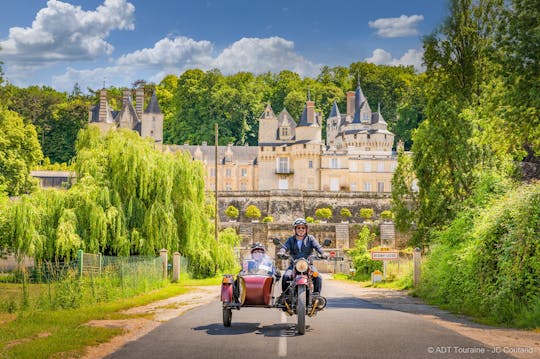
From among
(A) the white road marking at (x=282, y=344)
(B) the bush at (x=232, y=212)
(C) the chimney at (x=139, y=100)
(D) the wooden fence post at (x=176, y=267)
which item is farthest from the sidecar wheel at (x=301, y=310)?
(C) the chimney at (x=139, y=100)

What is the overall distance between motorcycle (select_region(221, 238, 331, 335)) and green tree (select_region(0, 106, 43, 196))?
141ft

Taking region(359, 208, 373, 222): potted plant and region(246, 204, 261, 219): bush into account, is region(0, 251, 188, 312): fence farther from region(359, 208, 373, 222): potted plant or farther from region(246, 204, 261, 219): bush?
region(359, 208, 373, 222): potted plant

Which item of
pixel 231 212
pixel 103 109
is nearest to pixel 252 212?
pixel 231 212

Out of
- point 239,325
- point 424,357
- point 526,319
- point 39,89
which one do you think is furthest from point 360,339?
point 39,89

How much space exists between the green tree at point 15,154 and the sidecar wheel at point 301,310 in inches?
1740

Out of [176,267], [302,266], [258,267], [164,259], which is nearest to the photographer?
[302,266]

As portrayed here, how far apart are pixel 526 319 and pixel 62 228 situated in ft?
54.2

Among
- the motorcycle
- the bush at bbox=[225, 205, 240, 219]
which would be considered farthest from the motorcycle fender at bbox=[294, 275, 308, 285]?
the bush at bbox=[225, 205, 240, 219]

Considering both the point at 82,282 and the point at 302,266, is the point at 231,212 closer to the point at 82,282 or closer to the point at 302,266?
the point at 82,282

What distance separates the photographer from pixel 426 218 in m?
25.6

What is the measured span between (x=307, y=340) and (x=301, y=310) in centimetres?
64

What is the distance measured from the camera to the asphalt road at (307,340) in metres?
9.01

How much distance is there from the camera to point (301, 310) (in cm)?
1062

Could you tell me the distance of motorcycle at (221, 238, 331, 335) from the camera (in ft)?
36.7
